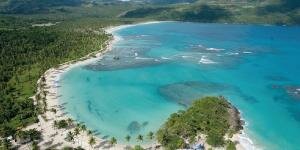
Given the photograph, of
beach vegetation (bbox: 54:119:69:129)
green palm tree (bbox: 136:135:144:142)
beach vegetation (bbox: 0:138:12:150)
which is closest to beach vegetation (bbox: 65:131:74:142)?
beach vegetation (bbox: 54:119:69:129)

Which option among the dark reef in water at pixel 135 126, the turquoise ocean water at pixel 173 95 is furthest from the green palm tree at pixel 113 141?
the dark reef in water at pixel 135 126

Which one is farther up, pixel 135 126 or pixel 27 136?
pixel 27 136

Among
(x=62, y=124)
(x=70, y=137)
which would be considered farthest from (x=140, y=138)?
(x=62, y=124)

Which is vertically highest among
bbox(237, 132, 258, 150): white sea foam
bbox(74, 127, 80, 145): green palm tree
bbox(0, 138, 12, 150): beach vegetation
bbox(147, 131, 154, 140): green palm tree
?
bbox(74, 127, 80, 145): green palm tree

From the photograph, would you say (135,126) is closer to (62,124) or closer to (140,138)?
(140,138)

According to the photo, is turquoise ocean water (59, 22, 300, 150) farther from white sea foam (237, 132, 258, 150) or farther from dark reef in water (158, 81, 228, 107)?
white sea foam (237, 132, 258, 150)

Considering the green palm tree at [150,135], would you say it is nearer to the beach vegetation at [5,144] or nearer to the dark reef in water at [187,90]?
the dark reef in water at [187,90]

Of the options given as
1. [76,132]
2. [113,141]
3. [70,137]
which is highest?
[76,132]

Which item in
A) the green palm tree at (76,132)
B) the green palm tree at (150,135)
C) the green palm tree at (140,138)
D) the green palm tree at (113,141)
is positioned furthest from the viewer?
the green palm tree at (150,135)

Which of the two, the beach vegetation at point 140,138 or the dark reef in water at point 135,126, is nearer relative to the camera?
the beach vegetation at point 140,138
